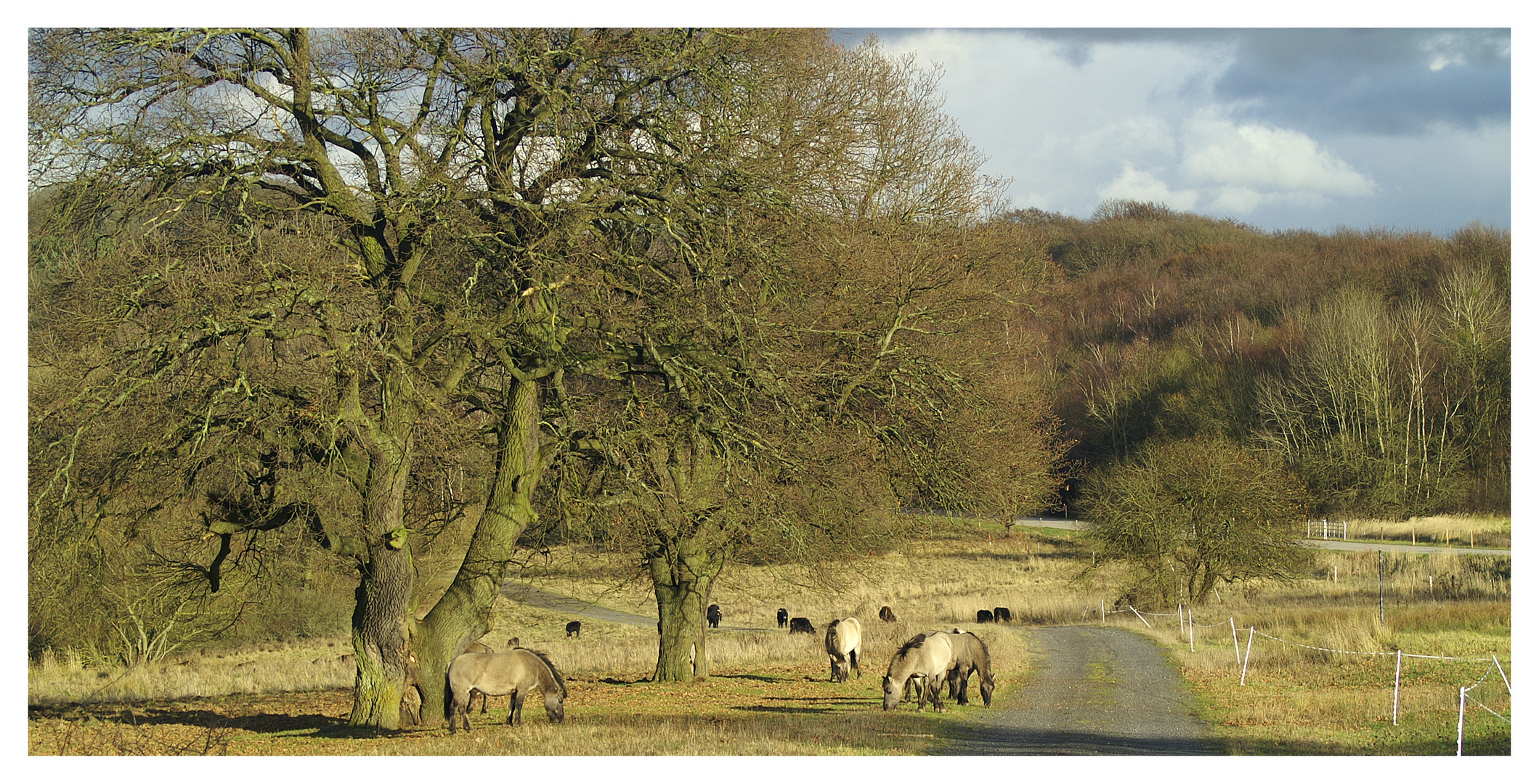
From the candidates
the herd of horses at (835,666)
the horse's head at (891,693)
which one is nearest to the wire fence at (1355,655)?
the herd of horses at (835,666)

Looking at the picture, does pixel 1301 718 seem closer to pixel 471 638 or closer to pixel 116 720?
pixel 471 638

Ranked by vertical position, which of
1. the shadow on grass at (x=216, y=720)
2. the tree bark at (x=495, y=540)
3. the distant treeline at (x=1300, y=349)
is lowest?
the shadow on grass at (x=216, y=720)

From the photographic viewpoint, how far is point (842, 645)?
1727 centimetres

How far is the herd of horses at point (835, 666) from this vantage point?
12164 mm

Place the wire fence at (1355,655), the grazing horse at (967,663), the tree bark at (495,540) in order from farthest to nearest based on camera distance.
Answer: the grazing horse at (967,663) < the tree bark at (495,540) < the wire fence at (1355,655)

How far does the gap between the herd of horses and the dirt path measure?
2.22 ft

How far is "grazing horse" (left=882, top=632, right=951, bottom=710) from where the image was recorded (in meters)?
13.9

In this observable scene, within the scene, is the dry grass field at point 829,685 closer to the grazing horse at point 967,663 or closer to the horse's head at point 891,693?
the horse's head at point 891,693

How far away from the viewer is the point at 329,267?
10.8 metres

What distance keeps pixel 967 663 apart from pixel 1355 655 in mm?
8158

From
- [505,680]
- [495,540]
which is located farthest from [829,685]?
[495,540]

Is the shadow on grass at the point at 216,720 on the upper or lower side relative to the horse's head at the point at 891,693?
lower

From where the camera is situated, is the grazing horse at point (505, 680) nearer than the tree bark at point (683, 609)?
Yes

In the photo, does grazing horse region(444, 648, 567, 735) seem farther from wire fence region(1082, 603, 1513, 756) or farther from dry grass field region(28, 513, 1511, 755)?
wire fence region(1082, 603, 1513, 756)
